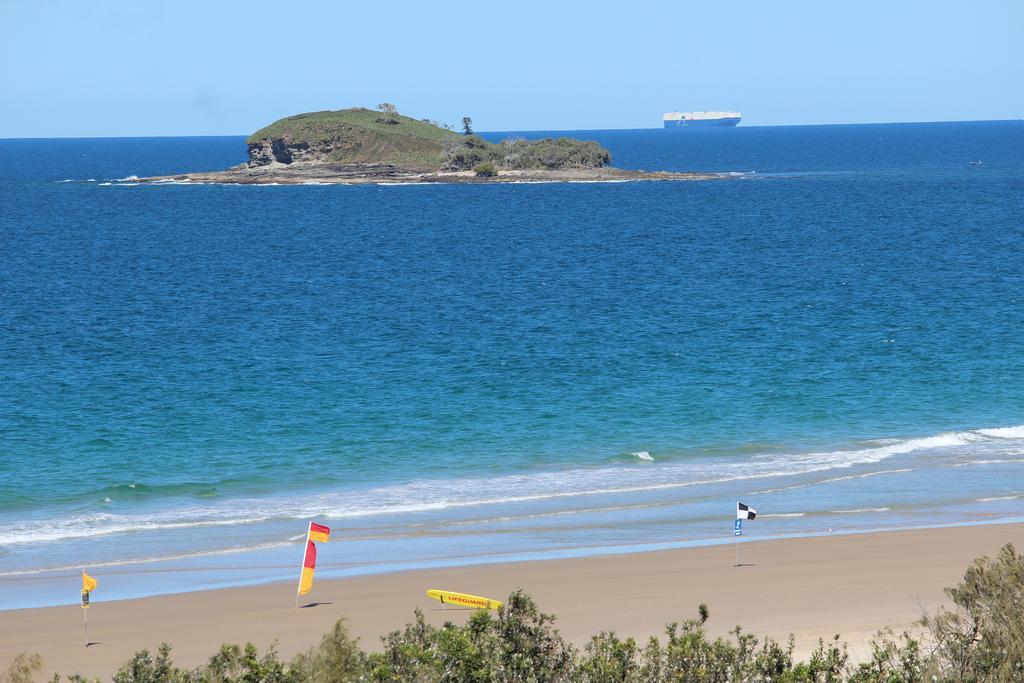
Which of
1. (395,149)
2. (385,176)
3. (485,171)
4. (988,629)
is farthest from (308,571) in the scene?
(395,149)

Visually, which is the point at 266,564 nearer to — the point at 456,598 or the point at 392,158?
the point at 456,598

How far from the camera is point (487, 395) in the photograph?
34.5m

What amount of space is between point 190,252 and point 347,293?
791 inches

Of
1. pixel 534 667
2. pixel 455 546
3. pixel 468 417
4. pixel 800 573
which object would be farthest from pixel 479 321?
pixel 534 667

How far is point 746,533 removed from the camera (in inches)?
907

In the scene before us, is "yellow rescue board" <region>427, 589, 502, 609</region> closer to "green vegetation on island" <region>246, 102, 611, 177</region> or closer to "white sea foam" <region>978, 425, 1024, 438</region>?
"white sea foam" <region>978, 425, 1024, 438</region>

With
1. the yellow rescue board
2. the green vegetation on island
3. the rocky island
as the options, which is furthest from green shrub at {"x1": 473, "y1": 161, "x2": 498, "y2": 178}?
the yellow rescue board

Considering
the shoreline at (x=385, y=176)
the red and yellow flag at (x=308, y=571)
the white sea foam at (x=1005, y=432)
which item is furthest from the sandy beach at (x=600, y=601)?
the shoreline at (x=385, y=176)

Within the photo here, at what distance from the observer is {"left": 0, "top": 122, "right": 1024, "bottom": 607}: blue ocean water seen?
24062 millimetres

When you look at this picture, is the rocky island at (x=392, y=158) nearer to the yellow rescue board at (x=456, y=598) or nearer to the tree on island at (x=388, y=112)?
the tree on island at (x=388, y=112)

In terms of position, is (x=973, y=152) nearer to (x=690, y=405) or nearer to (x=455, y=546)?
(x=690, y=405)

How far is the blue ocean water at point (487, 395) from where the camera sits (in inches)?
947

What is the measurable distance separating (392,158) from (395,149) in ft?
6.83

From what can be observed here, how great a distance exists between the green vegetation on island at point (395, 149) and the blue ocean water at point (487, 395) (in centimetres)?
6207
